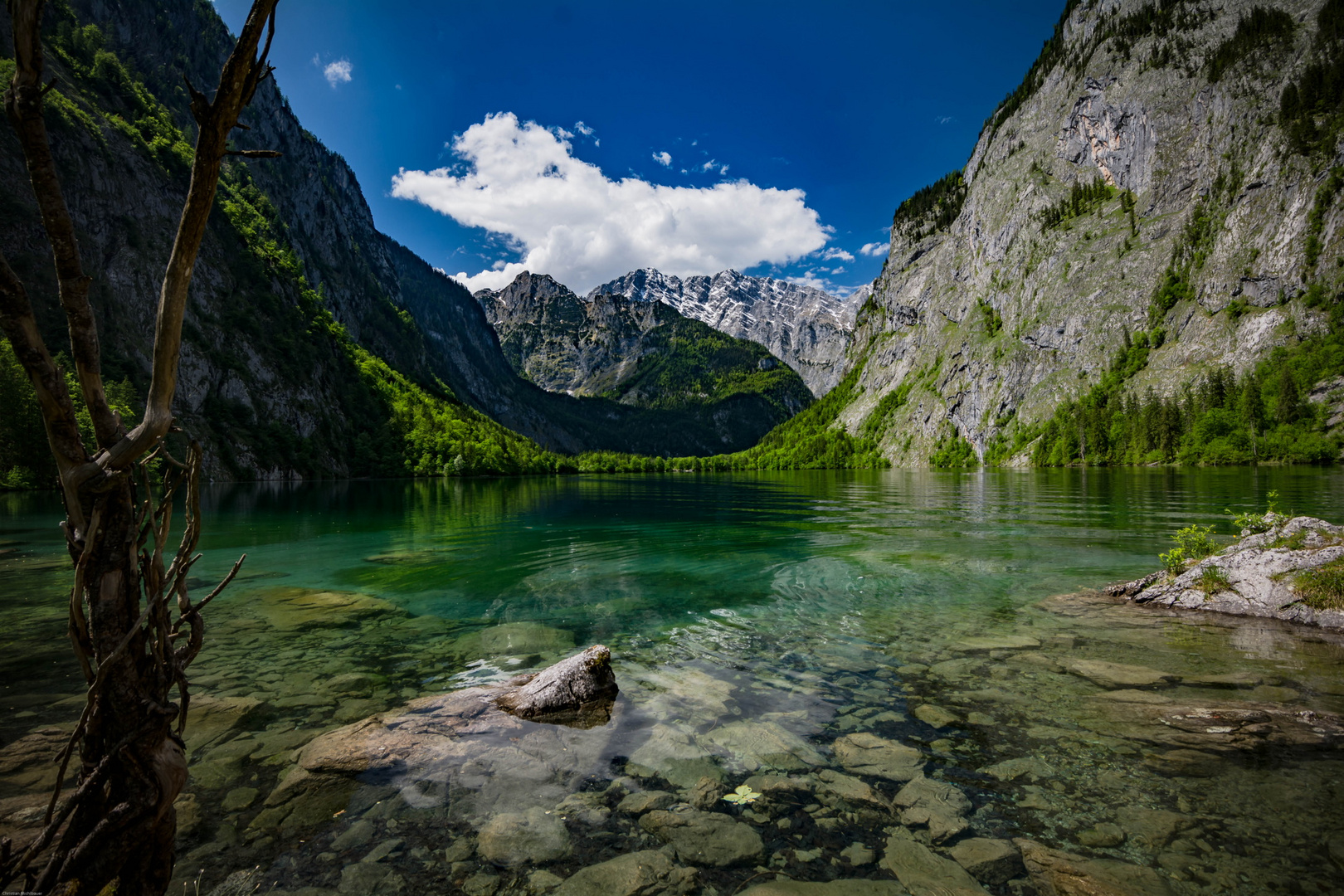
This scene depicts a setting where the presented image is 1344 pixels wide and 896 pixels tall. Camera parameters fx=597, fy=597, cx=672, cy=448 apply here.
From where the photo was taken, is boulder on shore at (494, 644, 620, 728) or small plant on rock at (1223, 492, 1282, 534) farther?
small plant on rock at (1223, 492, 1282, 534)

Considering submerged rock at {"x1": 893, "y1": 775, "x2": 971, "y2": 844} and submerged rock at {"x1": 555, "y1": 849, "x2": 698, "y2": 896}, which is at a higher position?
submerged rock at {"x1": 893, "y1": 775, "x2": 971, "y2": 844}

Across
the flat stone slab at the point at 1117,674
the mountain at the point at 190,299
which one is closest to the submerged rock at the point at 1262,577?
the flat stone slab at the point at 1117,674

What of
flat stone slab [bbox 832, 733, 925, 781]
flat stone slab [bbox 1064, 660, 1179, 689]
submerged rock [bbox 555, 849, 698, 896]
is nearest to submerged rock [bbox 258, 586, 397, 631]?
submerged rock [bbox 555, 849, 698, 896]

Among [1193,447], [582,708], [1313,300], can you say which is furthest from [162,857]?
[1313,300]

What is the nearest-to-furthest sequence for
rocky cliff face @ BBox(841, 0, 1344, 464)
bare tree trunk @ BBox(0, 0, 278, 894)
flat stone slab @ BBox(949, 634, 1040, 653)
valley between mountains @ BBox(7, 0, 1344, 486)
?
bare tree trunk @ BBox(0, 0, 278, 894) < flat stone slab @ BBox(949, 634, 1040, 653) < valley between mountains @ BBox(7, 0, 1344, 486) < rocky cliff face @ BBox(841, 0, 1344, 464)

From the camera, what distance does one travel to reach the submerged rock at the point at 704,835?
6.90 meters

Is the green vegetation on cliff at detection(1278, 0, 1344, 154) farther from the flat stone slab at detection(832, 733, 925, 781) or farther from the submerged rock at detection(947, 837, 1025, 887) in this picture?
the submerged rock at detection(947, 837, 1025, 887)

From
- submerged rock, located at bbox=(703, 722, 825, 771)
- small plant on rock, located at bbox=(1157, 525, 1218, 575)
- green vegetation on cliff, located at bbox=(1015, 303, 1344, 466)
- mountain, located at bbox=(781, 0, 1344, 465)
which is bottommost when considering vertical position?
submerged rock, located at bbox=(703, 722, 825, 771)

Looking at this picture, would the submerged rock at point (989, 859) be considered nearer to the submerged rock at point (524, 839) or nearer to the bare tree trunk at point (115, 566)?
the submerged rock at point (524, 839)

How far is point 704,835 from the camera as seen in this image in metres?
7.29

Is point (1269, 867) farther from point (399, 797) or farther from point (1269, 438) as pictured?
point (1269, 438)

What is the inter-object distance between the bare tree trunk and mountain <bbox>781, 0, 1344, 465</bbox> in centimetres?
14530

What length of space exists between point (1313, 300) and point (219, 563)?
590ft

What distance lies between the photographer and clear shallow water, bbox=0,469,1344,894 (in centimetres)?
705
